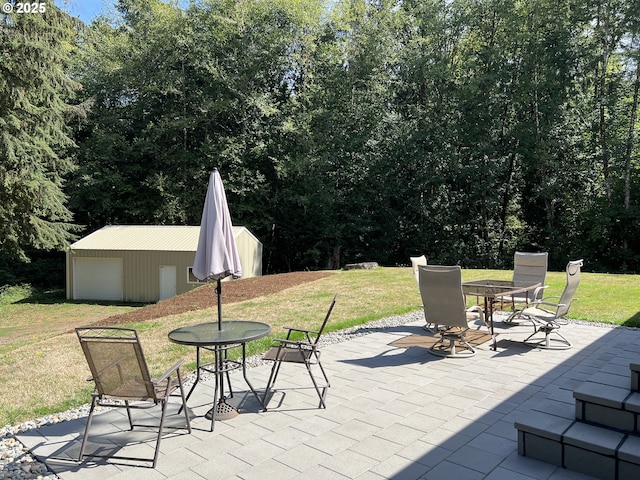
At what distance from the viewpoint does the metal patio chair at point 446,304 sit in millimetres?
5336

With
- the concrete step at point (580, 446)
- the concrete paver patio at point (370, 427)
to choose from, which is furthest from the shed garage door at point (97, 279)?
the concrete step at point (580, 446)

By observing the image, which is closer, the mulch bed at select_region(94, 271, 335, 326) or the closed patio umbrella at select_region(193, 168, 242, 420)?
the closed patio umbrella at select_region(193, 168, 242, 420)

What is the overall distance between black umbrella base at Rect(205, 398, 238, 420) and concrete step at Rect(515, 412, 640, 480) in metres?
2.19

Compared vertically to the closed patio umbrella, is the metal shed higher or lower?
lower

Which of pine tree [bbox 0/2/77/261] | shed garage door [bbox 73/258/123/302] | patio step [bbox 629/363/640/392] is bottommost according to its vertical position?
shed garage door [bbox 73/258/123/302]

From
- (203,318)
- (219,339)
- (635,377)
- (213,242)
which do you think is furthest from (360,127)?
(635,377)

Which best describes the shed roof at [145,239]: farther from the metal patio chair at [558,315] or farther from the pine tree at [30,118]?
the metal patio chair at [558,315]

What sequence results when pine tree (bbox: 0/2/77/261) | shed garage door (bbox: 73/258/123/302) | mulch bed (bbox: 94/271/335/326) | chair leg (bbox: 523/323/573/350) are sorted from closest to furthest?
chair leg (bbox: 523/323/573/350)
mulch bed (bbox: 94/271/335/326)
pine tree (bbox: 0/2/77/261)
shed garage door (bbox: 73/258/123/302)

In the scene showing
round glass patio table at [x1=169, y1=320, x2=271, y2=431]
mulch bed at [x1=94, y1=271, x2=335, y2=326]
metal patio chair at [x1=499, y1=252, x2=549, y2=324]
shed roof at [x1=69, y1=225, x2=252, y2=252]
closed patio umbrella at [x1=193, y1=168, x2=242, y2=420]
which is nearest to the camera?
round glass patio table at [x1=169, y1=320, x2=271, y2=431]

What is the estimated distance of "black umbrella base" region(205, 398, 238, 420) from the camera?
381 cm

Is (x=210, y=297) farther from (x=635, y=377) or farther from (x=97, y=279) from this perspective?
(x=635, y=377)

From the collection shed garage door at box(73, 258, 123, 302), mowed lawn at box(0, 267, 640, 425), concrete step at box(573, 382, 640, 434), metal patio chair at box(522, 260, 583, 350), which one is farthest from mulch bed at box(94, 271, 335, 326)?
concrete step at box(573, 382, 640, 434)

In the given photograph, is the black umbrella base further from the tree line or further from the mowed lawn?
the tree line

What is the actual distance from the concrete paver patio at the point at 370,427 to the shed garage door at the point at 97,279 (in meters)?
15.6
